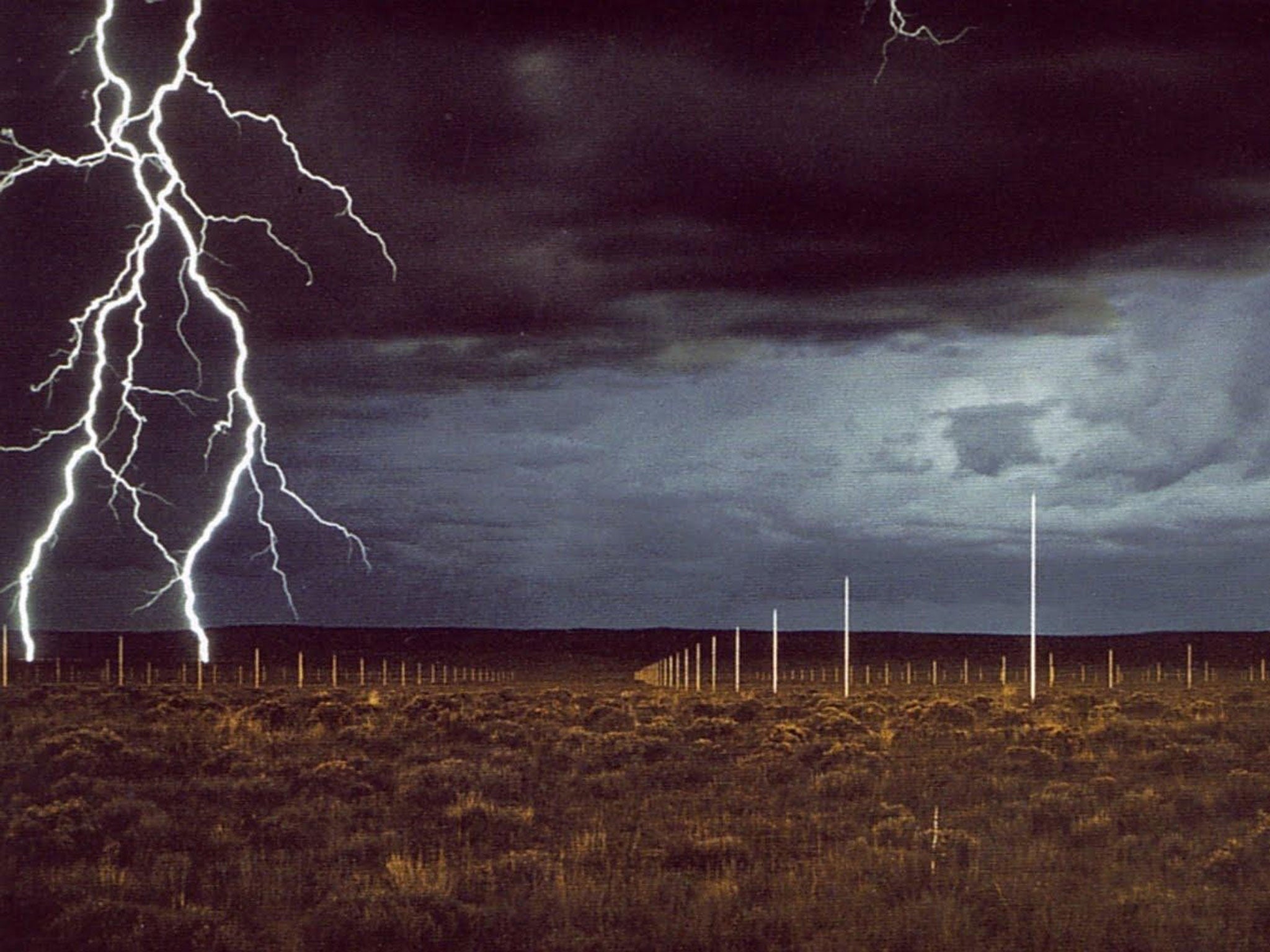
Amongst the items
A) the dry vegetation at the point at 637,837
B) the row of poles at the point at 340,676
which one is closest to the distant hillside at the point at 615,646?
Answer: the row of poles at the point at 340,676

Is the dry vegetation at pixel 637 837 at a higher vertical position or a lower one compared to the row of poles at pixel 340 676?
higher

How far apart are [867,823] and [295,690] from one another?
38.7m

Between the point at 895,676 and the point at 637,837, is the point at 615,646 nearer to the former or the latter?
the point at 895,676

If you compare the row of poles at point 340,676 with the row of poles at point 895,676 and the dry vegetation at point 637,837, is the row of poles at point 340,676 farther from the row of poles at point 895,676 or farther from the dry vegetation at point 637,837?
the dry vegetation at point 637,837

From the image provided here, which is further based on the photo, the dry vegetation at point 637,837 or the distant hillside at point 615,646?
the distant hillside at point 615,646

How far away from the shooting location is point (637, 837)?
1599 cm

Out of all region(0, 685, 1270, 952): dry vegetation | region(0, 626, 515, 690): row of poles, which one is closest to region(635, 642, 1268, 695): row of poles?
region(0, 626, 515, 690): row of poles

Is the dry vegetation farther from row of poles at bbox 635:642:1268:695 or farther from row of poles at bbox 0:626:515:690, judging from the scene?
row of poles at bbox 0:626:515:690

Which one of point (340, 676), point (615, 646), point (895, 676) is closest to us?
point (340, 676)

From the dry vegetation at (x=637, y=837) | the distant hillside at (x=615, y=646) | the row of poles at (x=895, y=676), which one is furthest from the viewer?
the distant hillside at (x=615, y=646)

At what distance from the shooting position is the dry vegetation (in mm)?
11688

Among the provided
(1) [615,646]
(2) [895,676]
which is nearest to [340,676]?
(2) [895,676]

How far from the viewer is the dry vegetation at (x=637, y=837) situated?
11688 mm

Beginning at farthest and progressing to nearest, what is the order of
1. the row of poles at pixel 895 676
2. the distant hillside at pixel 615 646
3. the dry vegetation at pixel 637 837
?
the distant hillside at pixel 615 646 → the row of poles at pixel 895 676 → the dry vegetation at pixel 637 837
